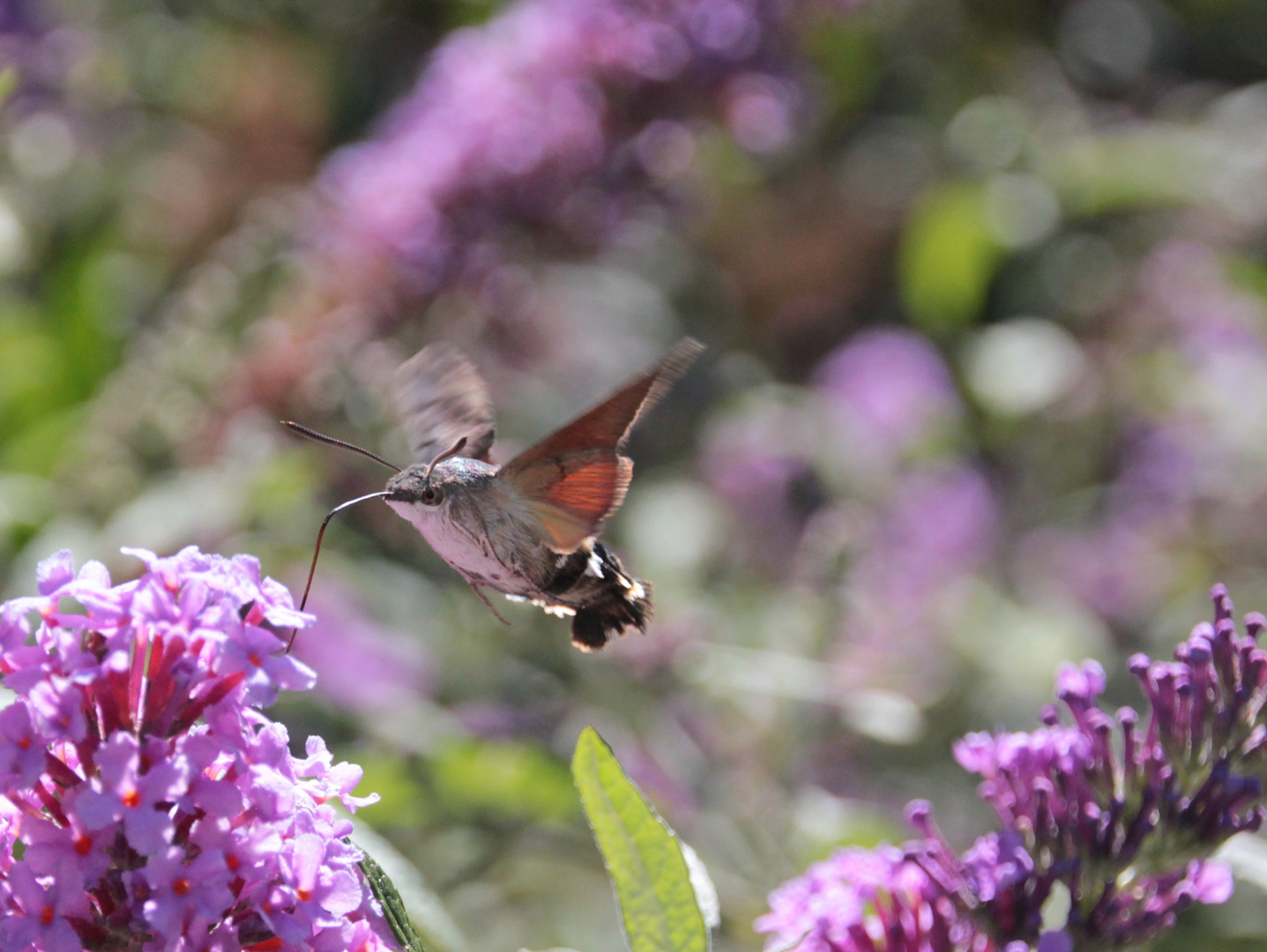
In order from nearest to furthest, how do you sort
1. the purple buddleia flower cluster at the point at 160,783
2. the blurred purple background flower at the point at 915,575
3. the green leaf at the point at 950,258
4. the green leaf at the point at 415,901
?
the purple buddleia flower cluster at the point at 160,783 → the green leaf at the point at 415,901 → the blurred purple background flower at the point at 915,575 → the green leaf at the point at 950,258

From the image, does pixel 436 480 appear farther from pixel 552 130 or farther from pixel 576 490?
pixel 552 130

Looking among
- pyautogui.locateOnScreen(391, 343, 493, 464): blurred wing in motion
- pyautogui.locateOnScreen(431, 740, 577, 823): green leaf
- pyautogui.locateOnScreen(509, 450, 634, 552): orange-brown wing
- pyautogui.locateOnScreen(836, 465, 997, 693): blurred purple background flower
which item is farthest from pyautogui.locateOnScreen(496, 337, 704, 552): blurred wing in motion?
pyautogui.locateOnScreen(836, 465, 997, 693): blurred purple background flower

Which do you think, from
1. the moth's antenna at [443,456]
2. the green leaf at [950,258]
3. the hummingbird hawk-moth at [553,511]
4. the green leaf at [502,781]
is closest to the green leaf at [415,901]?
the hummingbird hawk-moth at [553,511]

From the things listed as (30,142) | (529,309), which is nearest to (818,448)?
(529,309)

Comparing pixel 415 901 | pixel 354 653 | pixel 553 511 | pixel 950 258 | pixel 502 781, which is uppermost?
pixel 553 511

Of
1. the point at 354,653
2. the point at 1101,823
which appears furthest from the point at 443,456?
the point at 354,653

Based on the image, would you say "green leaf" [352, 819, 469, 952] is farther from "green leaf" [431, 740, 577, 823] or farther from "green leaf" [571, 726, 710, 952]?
"green leaf" [431, 740, 577, 823]

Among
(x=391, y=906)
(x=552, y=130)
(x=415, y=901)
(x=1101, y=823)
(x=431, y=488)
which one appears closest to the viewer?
(x=391, y=906)

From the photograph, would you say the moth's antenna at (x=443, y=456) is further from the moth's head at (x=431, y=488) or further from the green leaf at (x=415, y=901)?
the green leaf at (x=415, y=901)
